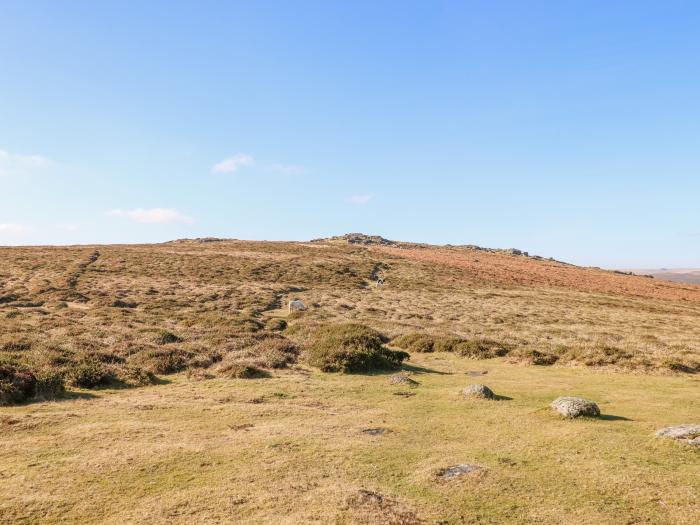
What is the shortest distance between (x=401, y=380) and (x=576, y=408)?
23.3ft

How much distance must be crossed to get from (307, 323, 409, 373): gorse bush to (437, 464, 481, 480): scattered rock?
11.2m

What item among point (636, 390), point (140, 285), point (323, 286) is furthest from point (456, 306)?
point (140, 285)

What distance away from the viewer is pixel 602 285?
73.1m

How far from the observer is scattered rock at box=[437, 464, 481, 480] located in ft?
30.8

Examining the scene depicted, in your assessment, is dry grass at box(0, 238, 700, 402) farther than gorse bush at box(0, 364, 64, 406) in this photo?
Yes

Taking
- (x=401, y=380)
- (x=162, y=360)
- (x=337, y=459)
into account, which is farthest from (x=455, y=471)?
(x=162, y=360)

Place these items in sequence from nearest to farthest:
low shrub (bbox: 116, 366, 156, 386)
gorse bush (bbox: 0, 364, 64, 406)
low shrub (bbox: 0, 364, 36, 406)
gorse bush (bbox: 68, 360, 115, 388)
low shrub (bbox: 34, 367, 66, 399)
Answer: low shrub (bbox: 0, 364, 36, 406), gorse bush (bbox: 0, 364, 64, 406), low shrub (bbox: 34, 367, 66, 399), gorse bush (bbox: 68, 360, 115, 388), low shrub (bbox: 116, 366, 156, 386)

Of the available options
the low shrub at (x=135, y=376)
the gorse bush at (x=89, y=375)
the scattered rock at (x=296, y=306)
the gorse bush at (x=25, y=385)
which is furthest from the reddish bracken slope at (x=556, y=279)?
the gorse bush at (x=25, y=385)

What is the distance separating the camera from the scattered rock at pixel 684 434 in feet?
34.4

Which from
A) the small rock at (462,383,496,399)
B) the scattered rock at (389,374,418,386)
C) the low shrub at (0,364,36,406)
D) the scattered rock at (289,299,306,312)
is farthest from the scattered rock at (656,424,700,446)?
the scattered rock at (289,299,306,312)

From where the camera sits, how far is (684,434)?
35.3 feet

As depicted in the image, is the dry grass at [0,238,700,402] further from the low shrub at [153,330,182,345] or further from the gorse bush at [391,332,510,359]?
the gorse bush at [391,332,510,359]

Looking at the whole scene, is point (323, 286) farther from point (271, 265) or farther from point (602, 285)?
point (602, 285)

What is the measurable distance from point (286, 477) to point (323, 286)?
47048 millimetres
